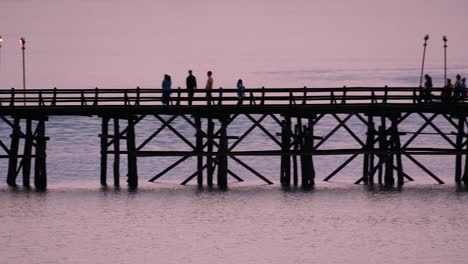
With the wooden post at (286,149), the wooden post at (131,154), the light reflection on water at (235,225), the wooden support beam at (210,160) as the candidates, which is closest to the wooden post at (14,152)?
the light reflection on water at (235,225)

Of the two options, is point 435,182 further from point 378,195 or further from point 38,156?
point 38,156

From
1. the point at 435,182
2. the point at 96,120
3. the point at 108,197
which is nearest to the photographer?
the point at 108,197

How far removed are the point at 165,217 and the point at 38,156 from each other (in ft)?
27.1

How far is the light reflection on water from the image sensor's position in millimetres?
36375

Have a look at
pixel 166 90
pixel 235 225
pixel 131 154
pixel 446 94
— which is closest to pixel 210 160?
pixel 131 154

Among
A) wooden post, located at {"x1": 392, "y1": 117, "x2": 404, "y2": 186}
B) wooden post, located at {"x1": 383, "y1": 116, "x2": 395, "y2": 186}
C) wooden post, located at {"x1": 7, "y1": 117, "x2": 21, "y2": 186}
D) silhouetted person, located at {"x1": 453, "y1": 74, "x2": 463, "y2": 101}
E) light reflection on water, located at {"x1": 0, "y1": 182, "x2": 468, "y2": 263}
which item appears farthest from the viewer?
wooden post, located at {"x1": 383, "y1": 116, "x2": 395, "y2": 186}

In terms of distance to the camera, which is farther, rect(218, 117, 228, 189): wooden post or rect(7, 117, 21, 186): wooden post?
rect(7, 117, 21, 186): wooden post

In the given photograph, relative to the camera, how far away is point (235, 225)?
41406 millimetres

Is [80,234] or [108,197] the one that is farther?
[108,197]

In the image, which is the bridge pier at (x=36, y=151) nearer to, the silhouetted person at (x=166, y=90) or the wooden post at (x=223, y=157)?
the silhouetted person at (x=166, y=90)

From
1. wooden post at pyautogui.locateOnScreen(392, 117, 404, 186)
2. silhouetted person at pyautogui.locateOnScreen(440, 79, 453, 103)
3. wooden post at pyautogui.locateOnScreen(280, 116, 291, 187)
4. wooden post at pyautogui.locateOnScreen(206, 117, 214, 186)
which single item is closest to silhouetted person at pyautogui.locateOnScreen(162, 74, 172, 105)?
wooden post at pyautogui.locateOnScreen(206, 117, 214, 186)

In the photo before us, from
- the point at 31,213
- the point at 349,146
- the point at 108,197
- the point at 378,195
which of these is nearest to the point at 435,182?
the point at 378,195

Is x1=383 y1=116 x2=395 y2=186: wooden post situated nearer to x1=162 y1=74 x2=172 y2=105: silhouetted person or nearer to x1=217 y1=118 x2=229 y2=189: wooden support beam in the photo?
x1=217 y1=118 x2=229 y2=189: wooden support beam

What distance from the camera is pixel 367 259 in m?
35.7
